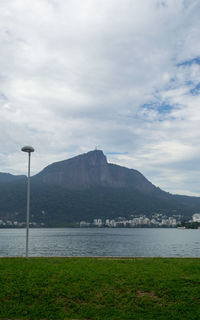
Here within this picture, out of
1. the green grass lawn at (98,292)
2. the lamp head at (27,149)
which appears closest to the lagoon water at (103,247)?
the lamp head at (27,149)

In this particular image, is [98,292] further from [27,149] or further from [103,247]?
[103,247]

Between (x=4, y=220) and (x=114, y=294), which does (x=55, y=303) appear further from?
(x=4, y=220)

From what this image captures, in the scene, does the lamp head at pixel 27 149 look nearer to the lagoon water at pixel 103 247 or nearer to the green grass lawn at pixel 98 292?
the green grass lawn at pixel 98 292

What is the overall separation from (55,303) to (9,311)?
52.8 inches

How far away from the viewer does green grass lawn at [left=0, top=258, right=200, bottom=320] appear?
9.33 meters

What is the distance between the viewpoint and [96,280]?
11.3 meters

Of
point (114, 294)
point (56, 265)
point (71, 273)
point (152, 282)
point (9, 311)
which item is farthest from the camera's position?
point (56, 265)

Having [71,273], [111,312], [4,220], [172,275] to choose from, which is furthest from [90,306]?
[4,220]

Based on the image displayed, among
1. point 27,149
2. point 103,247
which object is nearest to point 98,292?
point 27,149

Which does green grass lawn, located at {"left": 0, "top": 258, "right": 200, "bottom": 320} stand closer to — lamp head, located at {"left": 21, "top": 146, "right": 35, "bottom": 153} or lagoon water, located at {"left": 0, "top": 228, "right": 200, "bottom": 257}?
lamp head, located at {"left": 21, "top": 146, "right": 35, "bottom": 153}

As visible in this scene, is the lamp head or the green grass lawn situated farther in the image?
the lamp head

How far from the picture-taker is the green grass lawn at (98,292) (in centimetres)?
933

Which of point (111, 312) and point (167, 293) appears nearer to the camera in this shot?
point (111, 312)

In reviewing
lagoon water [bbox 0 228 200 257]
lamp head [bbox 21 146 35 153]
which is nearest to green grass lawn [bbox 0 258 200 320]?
lamp head [bbox 21 146 35 153]
